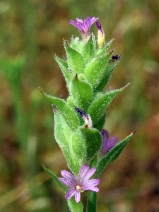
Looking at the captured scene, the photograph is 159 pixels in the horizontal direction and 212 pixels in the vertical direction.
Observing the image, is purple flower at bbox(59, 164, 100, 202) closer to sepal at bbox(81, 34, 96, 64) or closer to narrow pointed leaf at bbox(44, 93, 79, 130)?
narrow pointed leaf at bbox(44, 93, 79, 130)

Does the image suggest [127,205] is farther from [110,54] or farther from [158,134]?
[110,54]

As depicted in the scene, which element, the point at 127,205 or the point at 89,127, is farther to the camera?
the point at 127,205

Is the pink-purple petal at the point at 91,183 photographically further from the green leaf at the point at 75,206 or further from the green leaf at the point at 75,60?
the green leaf at the point at 75,60

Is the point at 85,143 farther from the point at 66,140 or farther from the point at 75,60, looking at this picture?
the point at 75,60

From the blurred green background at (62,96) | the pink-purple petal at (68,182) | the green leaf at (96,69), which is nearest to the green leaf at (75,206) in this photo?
the pink-purple petal at (68,182)

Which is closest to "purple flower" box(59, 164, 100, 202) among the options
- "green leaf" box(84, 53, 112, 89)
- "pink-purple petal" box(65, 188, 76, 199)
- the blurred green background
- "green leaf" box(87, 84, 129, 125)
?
"pink-purple petal" box(65, 188, 76, 199)

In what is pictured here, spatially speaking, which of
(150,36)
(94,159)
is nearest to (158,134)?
(150,36)
